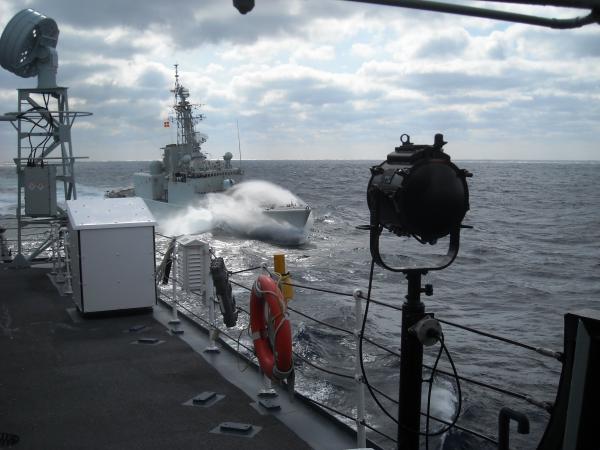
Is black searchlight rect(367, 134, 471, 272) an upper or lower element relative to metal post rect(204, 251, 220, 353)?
upper

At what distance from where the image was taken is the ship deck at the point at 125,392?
4.69m

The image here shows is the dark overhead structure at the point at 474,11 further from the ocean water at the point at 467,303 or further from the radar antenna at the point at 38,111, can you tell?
the radar antenna at the point at 38,111

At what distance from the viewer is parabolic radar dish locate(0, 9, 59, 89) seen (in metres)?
12.9

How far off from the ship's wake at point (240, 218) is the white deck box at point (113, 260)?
26922 millimetres

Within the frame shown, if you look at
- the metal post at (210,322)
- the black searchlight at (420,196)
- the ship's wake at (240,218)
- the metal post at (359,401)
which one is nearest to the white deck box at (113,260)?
the metal post at (210,322)

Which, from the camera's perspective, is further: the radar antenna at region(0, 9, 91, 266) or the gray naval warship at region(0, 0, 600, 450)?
the radar antenna at region(0, 9, 91, 266)

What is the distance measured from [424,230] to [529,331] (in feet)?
47.4

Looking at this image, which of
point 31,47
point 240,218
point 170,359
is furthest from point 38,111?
point 240,218

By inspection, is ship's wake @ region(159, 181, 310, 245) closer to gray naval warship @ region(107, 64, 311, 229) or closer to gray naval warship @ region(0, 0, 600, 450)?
gray naval warship @ region(107, 64, 311, 229)

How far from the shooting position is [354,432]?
471cm

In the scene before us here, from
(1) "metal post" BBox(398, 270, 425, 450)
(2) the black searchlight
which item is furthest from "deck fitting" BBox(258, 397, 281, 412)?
(2) the black searchlight

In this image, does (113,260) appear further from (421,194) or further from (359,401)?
(421,194)

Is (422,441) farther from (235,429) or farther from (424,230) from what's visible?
(424,230)

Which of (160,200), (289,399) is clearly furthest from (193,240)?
(160,200)
